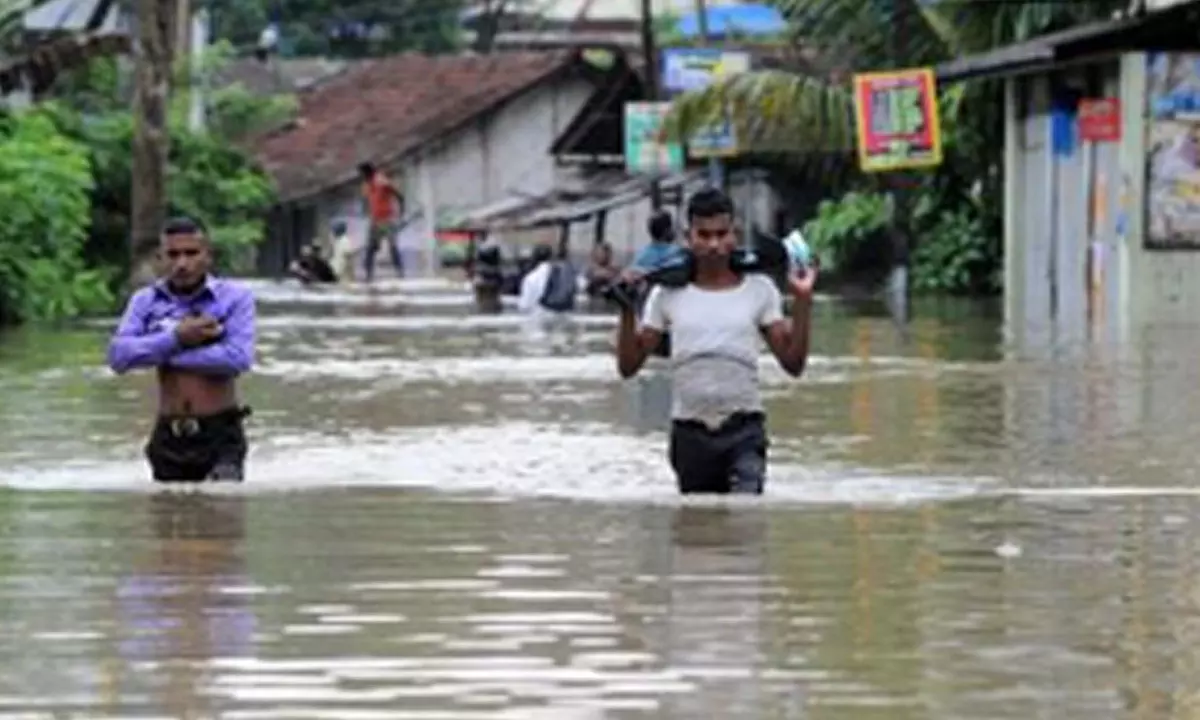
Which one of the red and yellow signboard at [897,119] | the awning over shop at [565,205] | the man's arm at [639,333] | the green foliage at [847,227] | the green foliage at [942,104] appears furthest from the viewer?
the awning over shop at [565,205]

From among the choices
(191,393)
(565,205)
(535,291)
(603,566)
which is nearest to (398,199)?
(565,205)

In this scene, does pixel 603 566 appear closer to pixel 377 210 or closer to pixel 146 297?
pixel 146 297

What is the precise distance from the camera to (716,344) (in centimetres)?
1322

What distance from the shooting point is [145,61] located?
130 ft

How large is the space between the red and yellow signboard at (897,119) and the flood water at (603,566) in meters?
19.2

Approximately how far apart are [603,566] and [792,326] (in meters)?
1.69

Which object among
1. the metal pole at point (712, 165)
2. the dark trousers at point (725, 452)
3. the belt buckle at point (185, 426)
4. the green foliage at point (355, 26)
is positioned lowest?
the dark trousers at point (725, 452)

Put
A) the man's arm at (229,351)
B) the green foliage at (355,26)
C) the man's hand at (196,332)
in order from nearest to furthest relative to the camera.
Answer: the man's hand at (196,332) < the man's arm at (229,351) < the green foliage at (355,26)

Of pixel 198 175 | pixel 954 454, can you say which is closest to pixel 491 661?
pixel 954 454

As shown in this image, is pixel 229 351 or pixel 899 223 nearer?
pixel 229 351

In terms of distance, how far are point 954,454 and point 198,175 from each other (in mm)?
32593

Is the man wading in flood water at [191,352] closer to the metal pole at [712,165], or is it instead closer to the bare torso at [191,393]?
the bare torso at [191,393]

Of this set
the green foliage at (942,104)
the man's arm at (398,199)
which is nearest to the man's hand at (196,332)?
the green foliage at (942,104)

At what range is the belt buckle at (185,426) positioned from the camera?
14.0m
